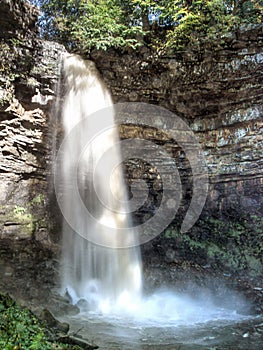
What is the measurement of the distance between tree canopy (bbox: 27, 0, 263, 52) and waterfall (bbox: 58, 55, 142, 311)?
0.89 metres

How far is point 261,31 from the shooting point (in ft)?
27.8

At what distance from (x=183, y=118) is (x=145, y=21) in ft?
10.4

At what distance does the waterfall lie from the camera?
28.4 ft

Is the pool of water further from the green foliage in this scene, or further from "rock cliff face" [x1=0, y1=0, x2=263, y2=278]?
"rock cliff face" [x1=0, y1=0, x2=263, y2=278]

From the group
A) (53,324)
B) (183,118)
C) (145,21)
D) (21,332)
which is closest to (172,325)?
(53,324)

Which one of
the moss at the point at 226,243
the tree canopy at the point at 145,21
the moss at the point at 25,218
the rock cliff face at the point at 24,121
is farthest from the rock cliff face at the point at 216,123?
the moss at the point at 25,218

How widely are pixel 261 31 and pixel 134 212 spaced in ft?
20.4

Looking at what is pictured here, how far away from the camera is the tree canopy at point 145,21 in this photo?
348 inches

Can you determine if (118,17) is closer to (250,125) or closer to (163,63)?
(163,63)

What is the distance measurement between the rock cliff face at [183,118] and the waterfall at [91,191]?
17.6 inches

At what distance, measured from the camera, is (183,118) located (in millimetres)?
10125

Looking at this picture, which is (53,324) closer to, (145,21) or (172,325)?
(172,325)

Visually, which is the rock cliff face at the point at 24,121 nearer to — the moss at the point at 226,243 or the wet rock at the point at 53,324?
the wet rock at the point at 53,324

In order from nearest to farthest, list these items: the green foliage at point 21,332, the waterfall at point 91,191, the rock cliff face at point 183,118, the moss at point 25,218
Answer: the green foliage at point 21,332 → the moss at point 25,218 → the rock cliff face at point 183,118 → the waterfall at point 91,191
